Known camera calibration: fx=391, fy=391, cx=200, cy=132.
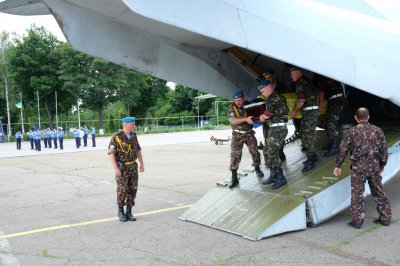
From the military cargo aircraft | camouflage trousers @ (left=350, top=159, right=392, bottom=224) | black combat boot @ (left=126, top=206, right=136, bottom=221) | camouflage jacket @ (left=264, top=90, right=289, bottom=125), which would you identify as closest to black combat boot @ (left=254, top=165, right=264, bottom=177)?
the military cargo aircraft

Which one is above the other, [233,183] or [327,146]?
[327,146]

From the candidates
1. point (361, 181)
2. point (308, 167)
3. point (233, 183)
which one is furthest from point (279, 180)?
point (361, 181)

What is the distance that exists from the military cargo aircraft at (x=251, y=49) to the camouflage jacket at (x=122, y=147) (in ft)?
3.53

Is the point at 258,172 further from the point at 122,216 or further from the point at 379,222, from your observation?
the point at 122,216

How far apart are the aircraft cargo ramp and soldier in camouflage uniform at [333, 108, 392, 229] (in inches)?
10.0

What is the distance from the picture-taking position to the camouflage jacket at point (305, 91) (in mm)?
6066

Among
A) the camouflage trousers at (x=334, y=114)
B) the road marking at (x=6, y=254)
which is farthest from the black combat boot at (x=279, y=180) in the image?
A: the road marking at (x=6, y=254)

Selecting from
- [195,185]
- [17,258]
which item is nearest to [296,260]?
[17,258]

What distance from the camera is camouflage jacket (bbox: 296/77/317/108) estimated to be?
239 inches

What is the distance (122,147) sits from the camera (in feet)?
18.9

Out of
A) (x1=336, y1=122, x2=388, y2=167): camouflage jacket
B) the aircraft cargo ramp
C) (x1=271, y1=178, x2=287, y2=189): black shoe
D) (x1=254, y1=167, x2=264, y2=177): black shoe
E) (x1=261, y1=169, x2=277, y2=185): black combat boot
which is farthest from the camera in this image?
(x1=254, y1=167, x2=264, y2=177): black shoe

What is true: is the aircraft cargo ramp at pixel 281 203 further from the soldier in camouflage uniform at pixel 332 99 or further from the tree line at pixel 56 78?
the tree line at pixel 56 78

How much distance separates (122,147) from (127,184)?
56cm

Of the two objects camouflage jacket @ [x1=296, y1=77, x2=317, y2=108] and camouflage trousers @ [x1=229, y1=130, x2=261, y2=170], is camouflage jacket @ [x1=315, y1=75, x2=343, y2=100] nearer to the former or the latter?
camouflage jacket @ [x1=296, y1=77, x2=317, y2=108]
